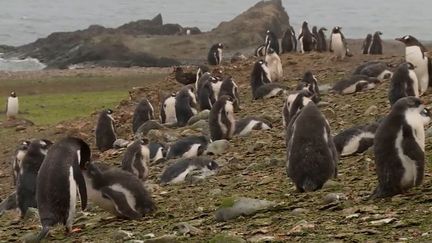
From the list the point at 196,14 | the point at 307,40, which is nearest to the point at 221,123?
the point at 307,40

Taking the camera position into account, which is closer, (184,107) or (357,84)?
(357,84)

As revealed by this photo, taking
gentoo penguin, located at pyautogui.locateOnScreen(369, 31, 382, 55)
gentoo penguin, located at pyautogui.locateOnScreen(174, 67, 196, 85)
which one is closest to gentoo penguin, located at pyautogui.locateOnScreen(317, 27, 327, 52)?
gentoo penguin, located at pyautogui.locateOnScreen(369, 31, 382, 55)

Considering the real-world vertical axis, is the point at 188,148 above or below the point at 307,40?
below

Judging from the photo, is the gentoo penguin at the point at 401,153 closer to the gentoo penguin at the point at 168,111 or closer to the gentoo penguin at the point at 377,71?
the gentoo penguin at the point at 377,71

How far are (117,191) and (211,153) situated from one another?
5070 millimetres

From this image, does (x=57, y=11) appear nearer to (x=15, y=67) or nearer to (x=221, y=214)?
(x=15, y=67)

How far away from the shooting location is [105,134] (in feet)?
57.9

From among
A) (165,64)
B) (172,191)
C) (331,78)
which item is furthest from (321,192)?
(165,64)

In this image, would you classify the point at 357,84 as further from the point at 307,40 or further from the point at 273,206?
the point at 307,40

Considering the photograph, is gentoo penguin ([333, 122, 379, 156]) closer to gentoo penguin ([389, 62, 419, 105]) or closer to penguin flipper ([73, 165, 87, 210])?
gentoo penguin ([389, 62, 419, 105])

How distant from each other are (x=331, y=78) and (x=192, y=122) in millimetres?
5740

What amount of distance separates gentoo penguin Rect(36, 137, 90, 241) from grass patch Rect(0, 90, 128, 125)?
17220 mm

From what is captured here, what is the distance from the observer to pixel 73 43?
193ft

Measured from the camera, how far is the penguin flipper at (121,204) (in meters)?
8.98
